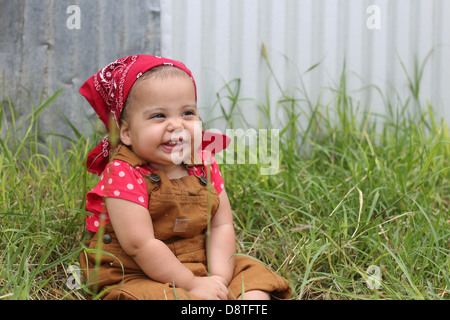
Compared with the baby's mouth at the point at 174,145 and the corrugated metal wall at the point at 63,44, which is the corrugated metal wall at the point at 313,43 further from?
the baby's mouth at the point at 174,145

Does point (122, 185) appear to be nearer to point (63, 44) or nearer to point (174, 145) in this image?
point (174, 145)

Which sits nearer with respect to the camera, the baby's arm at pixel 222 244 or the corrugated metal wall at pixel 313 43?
the baby's arm at pixel 222 244

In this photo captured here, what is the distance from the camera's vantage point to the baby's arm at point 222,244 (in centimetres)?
166

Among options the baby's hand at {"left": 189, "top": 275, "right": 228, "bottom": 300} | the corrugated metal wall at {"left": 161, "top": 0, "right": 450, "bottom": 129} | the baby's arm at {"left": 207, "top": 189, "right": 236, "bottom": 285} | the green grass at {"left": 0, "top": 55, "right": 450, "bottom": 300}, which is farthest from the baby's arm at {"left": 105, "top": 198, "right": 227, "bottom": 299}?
the corrugated metal wall at {"left": 161, "top": 0, "right": 450, "bottom": 129}

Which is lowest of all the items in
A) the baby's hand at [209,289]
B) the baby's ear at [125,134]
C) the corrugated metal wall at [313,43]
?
the baby's hand at [209,289]

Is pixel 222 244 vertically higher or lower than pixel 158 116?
lower

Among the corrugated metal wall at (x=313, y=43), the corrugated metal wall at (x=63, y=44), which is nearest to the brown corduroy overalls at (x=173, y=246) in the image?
the corrugated metal wall at (x=63, y=44)

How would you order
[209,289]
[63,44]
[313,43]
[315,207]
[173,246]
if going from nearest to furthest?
[209,289], [173,246], [315,207], [63,44], [313,43]

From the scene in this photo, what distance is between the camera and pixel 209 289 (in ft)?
4.99

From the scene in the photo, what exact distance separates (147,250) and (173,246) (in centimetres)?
14

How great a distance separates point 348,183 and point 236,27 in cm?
107

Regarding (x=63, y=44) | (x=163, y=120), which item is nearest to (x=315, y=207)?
(x=163, y=120)

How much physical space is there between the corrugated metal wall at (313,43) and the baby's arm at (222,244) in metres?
1.06
